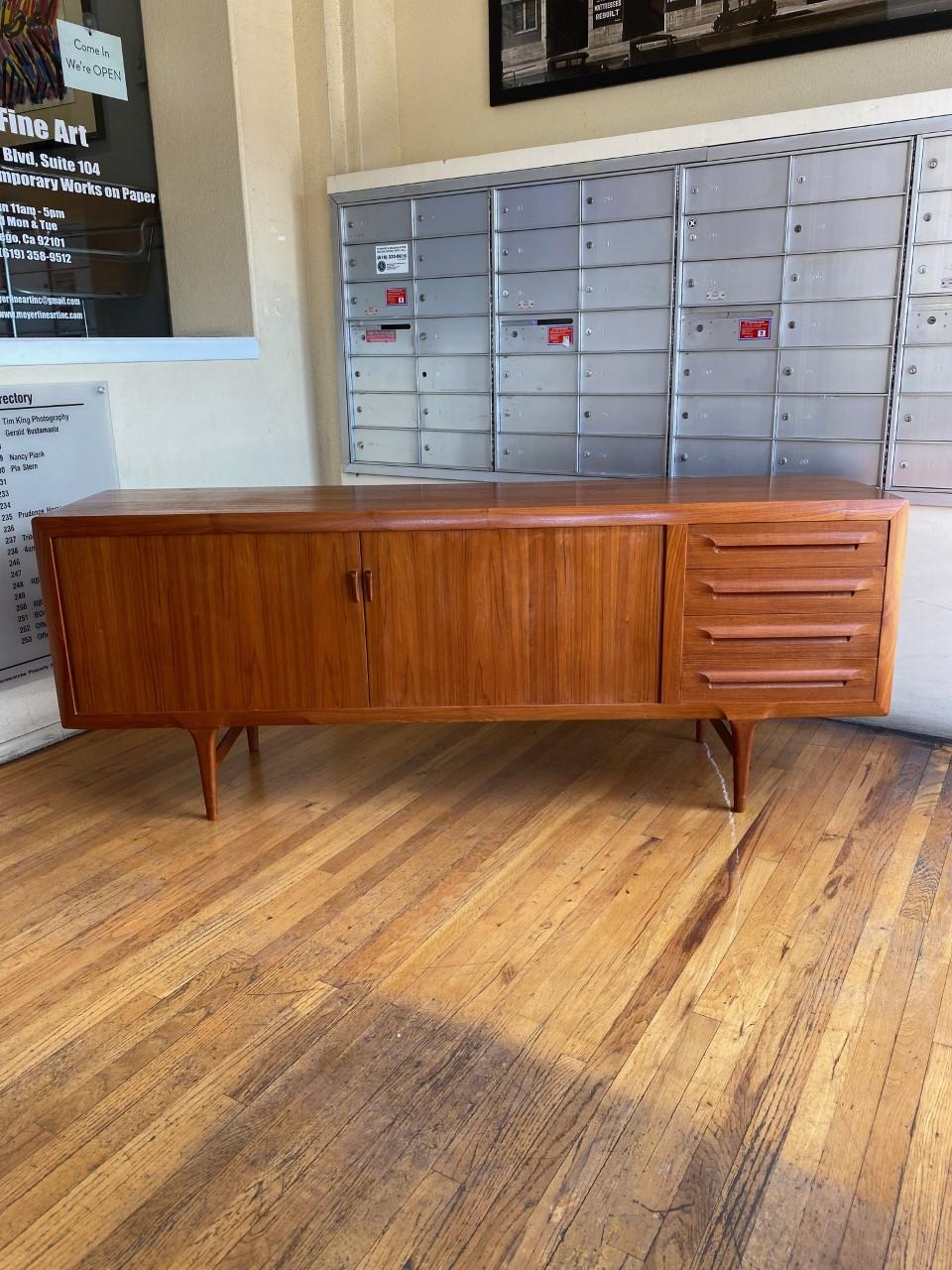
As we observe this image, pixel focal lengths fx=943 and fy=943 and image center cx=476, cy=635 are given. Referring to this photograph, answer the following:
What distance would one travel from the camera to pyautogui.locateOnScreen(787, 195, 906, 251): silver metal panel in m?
2.34

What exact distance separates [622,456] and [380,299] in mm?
1000

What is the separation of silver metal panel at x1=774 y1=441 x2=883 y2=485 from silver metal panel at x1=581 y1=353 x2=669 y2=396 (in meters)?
0.39

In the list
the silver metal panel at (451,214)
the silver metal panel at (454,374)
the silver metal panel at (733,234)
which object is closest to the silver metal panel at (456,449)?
the silver metal panel at (454,374)

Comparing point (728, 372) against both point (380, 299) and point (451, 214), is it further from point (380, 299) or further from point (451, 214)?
point (380, 299)

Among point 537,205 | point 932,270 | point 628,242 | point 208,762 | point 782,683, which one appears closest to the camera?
point 782,683

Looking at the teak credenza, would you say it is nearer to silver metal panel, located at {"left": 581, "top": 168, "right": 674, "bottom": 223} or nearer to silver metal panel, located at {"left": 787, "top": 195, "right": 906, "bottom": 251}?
silver metal panel, located at {"left": 787, "top": 195, "right": 906, "bottom": 251}

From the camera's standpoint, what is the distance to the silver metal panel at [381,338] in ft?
10.1

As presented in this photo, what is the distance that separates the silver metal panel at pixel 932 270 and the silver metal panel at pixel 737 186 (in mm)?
371

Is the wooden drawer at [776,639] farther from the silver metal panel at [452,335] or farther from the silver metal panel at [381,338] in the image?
the silver metal panel at [381,338]

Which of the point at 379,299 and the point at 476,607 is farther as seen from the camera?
the point at 379,299

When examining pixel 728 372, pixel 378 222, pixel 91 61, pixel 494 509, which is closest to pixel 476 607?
pixel 494 509

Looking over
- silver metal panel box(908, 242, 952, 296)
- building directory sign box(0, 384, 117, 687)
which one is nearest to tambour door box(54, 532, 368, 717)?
building directory sign box(0, 384, 117, 687)

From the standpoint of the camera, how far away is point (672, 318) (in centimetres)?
264

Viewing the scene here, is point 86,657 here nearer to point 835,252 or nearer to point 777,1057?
point 777,1057
